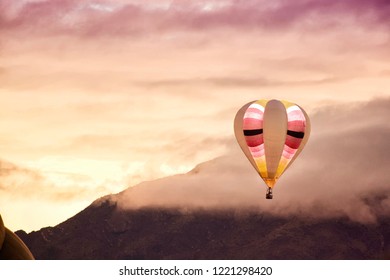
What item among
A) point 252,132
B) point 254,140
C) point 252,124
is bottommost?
point 254,140

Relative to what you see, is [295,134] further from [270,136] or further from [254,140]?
[254,140]

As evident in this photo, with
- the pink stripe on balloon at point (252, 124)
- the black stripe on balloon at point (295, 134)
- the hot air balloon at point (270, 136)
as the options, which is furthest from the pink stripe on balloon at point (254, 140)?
the black stripe on balloon at point (295, 134)

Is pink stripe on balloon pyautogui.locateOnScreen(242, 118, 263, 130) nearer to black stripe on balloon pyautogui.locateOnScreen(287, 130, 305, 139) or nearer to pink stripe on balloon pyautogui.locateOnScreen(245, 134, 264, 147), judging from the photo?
pink stripe on balloon pyautogui.locateOnScreen(245, 134, 264, 147)

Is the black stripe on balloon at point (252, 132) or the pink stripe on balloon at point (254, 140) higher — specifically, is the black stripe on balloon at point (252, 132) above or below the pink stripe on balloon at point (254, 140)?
above

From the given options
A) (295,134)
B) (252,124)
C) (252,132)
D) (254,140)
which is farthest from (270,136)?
(295,134)

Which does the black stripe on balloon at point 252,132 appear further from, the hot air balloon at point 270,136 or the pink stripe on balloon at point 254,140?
the pink stripe on balloon at point 254,140

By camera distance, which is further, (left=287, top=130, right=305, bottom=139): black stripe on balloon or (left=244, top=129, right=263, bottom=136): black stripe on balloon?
(left=287, top=130, right=305, bottom=139): black stripe on balloon

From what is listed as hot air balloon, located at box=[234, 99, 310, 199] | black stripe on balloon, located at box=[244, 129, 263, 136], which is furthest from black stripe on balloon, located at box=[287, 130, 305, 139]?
black stripe on balloon, located at box=[244, 129, 263, 136]

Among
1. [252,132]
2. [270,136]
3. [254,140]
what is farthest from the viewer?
[252,132]
